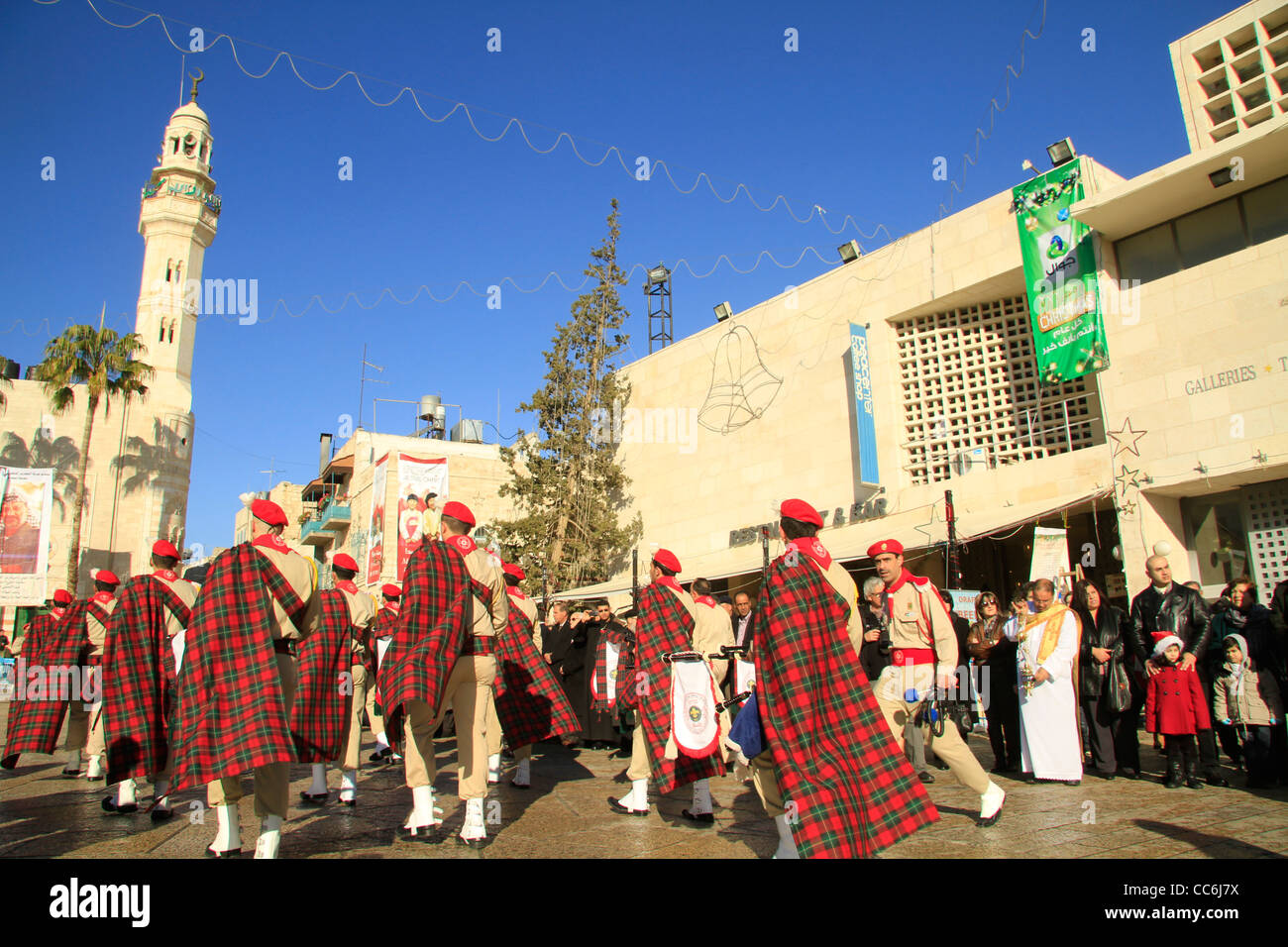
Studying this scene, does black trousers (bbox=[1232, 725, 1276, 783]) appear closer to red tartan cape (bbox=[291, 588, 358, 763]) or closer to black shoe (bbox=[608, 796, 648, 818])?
black shoe (bbox=[608, 796, 648, 818])

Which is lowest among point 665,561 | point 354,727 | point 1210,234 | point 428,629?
point 354,727

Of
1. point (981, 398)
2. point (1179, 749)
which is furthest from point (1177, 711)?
point (981, 398)

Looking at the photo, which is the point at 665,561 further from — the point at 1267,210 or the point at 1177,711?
the point at 1267,210

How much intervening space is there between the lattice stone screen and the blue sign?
603 mm

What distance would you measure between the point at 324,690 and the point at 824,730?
3464mm

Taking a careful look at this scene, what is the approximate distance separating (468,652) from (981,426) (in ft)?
39.9

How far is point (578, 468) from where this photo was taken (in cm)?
2181

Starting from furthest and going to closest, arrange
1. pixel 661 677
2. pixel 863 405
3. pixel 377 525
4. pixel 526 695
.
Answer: pixel 377 525 < pixel 863 405 < pixel 526 695 < pixel 661 677

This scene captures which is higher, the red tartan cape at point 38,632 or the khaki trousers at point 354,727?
the red tartan cape at point 38,632

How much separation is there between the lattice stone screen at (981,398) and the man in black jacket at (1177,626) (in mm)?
6504

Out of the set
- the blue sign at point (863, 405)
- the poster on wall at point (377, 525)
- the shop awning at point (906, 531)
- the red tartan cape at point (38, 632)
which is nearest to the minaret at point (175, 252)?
the poster on wall at point (377, 525)

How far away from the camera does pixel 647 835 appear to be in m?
4.82

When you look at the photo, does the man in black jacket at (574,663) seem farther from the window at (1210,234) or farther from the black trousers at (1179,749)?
the window at (1210,234)

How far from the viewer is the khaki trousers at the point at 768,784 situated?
390 cm
